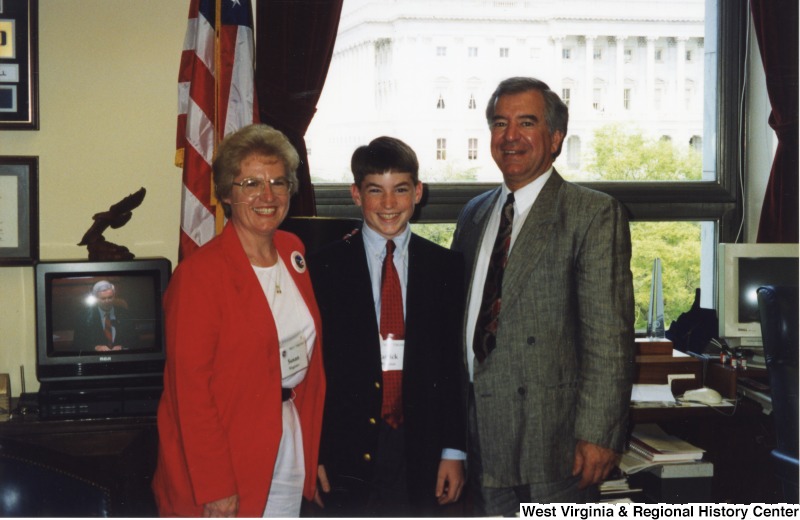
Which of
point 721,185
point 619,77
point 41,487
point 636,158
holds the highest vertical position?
point 619,77

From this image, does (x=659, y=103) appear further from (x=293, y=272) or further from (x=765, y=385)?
(x=293, y=272)

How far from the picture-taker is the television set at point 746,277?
9.90 feet

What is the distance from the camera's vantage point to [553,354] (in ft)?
6.04

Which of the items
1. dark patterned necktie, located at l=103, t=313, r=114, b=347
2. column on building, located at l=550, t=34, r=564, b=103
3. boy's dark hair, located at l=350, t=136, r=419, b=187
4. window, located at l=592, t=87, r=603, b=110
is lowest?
dark patterned necktie, located at l=103, t=313, r=114, b=347

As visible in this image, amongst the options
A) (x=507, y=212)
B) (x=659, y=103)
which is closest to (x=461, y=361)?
(x=507, y=212)

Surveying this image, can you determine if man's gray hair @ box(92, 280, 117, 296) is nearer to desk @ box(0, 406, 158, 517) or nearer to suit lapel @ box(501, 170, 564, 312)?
desk @ box(0, 406, 158, 517)

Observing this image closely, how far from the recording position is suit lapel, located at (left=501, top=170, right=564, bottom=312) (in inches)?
73.0

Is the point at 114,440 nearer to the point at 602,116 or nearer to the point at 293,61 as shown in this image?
the point at 293,61

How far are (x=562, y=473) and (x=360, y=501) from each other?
0.53 metres

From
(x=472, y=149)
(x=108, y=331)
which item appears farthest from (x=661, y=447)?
(x=108, y=331)

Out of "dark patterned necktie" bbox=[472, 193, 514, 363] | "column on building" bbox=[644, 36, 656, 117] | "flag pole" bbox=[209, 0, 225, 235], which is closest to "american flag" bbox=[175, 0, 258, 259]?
"flag pole" bbox=[209, 0, 225, 235]

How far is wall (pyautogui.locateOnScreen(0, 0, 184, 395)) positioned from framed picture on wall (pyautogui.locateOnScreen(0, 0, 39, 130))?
1.9 inches

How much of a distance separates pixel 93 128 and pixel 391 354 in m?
1.90

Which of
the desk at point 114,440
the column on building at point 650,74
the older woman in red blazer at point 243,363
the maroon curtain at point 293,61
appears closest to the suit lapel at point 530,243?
the older woman in red blazer at point 243,363
